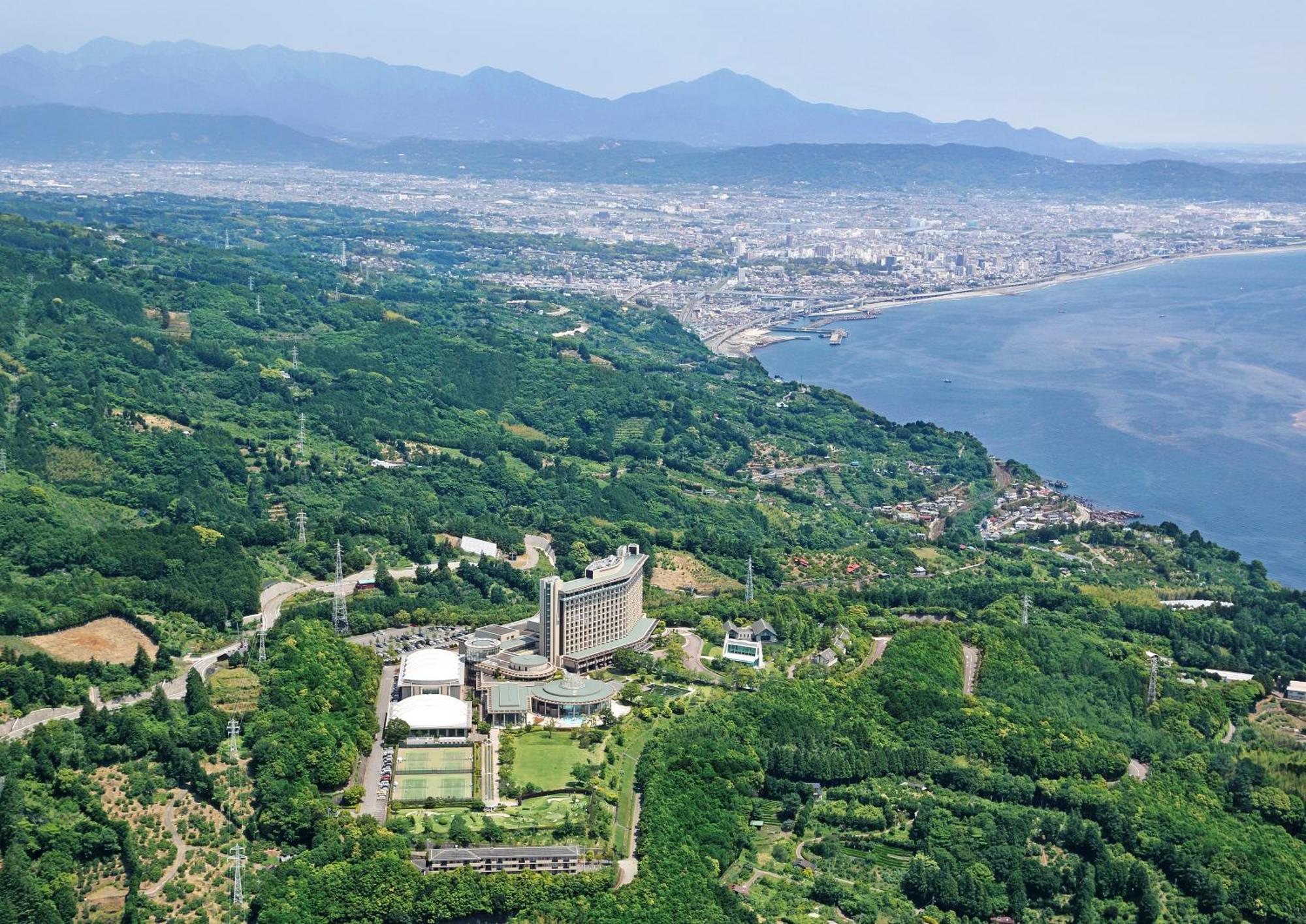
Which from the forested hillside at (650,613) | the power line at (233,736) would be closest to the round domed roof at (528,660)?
the forested hillside at (650,613)

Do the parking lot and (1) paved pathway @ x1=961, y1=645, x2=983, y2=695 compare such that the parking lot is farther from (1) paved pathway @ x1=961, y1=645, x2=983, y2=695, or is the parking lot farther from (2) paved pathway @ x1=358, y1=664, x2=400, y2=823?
(1) paved pathway @ x1=961, y1=645, x2=983, y2=695

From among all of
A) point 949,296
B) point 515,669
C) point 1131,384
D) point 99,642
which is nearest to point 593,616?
point 515,669

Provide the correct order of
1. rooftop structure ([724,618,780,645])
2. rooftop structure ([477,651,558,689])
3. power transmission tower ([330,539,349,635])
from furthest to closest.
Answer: rooftop structure ([724,618,780,645])
power transmission tower ([330,539,349,635])
rooftop structure ([477,651,558,689])

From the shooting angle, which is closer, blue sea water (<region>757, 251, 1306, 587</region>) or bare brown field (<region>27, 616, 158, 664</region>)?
bare brown field (<region>27, 616, 158, 664</region>)

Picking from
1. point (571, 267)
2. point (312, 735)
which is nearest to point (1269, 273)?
point (571, 267)

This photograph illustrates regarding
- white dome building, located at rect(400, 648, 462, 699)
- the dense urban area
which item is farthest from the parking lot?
the dense urban area

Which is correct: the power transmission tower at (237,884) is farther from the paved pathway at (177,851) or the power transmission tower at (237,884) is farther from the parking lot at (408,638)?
the parking lot at (408,638)
